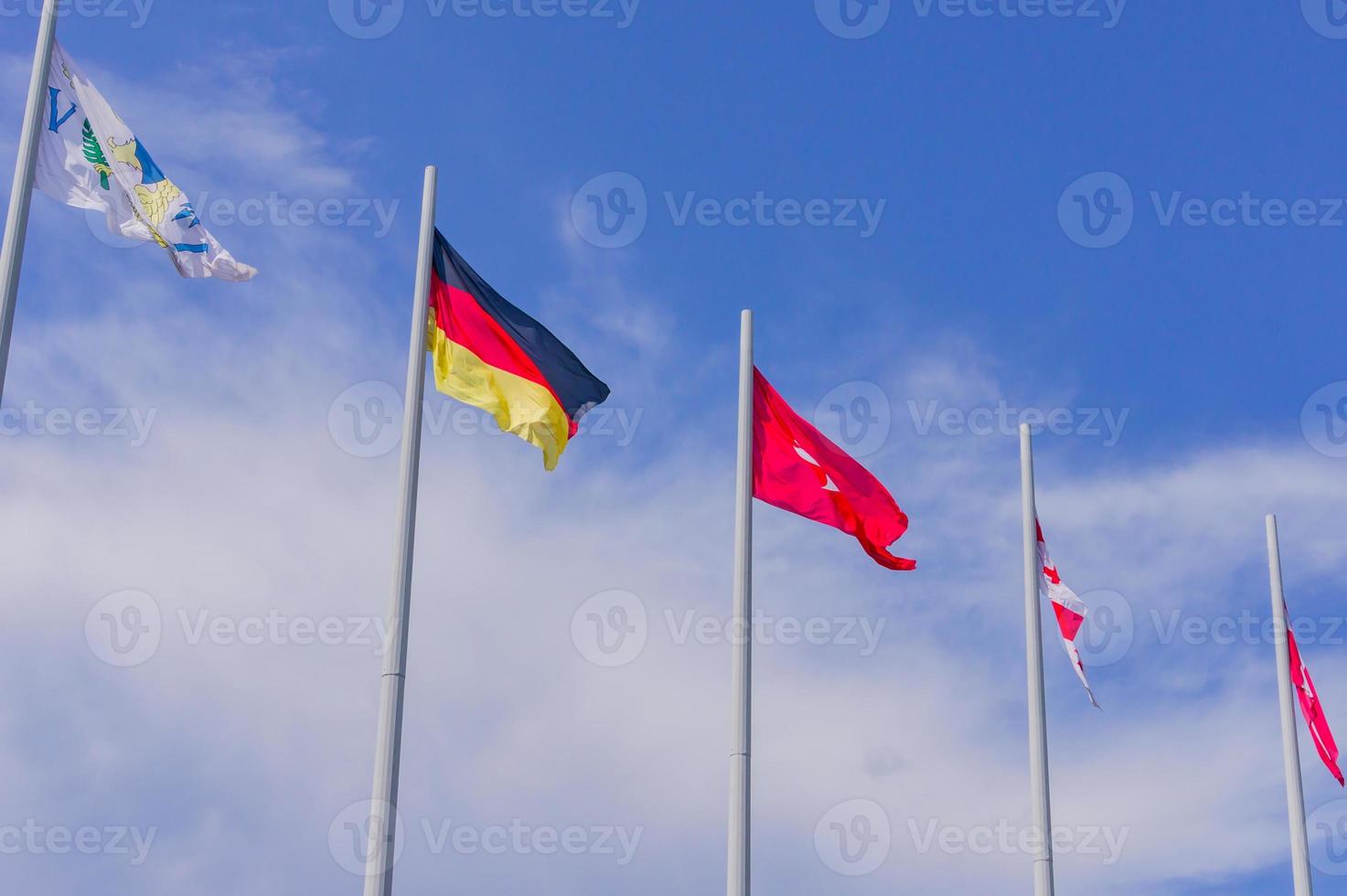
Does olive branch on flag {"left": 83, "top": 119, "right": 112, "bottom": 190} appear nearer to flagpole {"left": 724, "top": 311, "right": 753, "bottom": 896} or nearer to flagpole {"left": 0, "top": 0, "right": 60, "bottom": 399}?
flagpole {"left": 0, "top": 0, "right": 60, "bottom": 399}

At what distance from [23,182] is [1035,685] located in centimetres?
1618

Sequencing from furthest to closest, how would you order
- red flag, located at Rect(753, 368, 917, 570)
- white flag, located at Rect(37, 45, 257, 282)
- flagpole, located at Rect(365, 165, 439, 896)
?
red flag, located at Rect(753, 368, 917, 570)
white flag, located at Rect(37, 45, 257, 282)
flagpole, located at Rect(365, 165, 439, 896)

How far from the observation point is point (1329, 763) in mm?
28500

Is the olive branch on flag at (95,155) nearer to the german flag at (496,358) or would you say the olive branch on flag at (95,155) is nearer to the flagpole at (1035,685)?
the german flag at (496,358)

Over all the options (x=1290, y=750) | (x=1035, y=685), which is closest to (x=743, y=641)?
(x=1035, y=685)

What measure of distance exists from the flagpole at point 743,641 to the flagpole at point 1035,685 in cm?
650

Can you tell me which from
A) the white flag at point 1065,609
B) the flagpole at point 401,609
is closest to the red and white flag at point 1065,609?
the white flag at point 1065,609

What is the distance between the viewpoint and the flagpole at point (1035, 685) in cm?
2204

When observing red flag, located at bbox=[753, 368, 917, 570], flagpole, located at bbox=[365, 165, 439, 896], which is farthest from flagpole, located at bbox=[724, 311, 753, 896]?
flagpole, located at bbox=[365, 165, 439, 896]

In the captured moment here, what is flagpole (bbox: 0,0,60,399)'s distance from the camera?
15211 mm

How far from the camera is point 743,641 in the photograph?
60.6 feet

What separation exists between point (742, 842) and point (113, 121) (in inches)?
445

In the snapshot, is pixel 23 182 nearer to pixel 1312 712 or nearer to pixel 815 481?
pixel 815 481

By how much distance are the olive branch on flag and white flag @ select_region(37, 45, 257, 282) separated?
0.01 m
